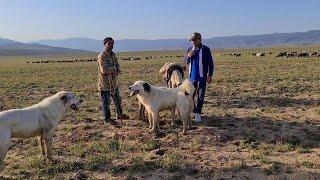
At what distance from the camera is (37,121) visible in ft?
27.7

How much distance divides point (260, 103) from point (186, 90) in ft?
16.8

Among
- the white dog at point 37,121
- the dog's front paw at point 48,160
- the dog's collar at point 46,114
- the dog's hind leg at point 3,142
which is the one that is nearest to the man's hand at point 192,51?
the white dog at point 37,121

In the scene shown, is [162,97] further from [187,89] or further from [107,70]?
[107,70]

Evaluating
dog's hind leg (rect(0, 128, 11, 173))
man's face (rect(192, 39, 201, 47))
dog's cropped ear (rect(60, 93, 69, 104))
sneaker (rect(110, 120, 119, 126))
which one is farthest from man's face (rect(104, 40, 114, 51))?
dog's hind leg (rect(0, 128, 11, 173))

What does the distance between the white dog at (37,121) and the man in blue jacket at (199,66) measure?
3.62 metres

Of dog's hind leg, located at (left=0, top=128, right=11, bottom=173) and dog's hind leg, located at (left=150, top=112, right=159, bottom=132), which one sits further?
dog's hind leg, located at (left=150, top=112, right=159, bottom=132)

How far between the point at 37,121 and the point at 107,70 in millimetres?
3616

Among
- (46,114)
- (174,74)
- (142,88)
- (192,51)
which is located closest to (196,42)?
(192,51)

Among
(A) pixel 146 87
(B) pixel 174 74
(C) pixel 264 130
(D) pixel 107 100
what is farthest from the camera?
(B) pixel 174 74

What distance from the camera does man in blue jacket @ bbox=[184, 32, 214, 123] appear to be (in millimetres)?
11805

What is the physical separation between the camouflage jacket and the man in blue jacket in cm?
190

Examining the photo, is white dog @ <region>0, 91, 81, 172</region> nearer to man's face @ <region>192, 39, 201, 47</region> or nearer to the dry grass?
the dry grass

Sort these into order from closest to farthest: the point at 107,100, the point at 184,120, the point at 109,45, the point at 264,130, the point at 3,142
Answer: the point at 3,142 < the point at 184,120 < the point at 264,130 < the point at 109,45 < the point at 107,100

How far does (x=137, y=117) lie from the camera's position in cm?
1292
